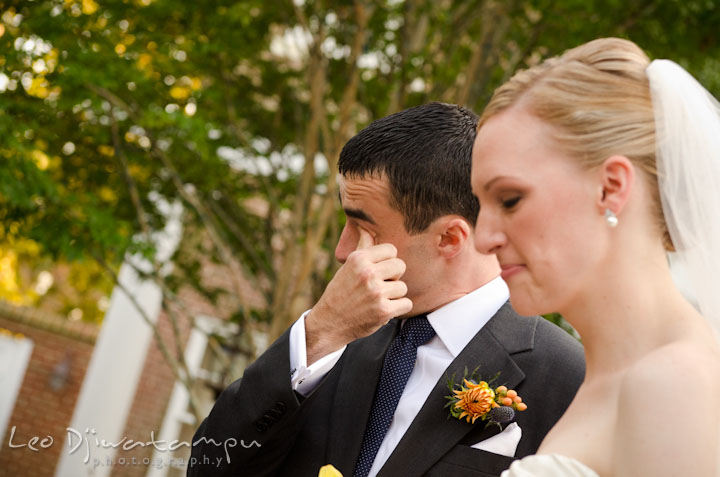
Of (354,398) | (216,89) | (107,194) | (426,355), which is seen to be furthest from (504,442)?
(107,194)

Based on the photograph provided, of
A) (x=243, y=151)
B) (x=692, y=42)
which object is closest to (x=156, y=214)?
(x=243, y=151)

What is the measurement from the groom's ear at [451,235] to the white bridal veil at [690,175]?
92 centimetres

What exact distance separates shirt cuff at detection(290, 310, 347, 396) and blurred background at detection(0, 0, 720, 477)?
2808mm

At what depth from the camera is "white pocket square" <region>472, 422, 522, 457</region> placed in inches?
81.9

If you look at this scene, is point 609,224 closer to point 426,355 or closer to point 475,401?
point 475,401

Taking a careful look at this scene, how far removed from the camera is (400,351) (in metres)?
2.48

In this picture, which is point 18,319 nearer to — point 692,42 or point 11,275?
point 11,275

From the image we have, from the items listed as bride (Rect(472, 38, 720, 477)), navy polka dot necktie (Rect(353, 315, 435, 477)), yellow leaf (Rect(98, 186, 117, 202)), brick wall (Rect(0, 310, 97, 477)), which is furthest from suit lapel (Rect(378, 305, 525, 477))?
brick wall (Rect(0, 310, 97, 477))

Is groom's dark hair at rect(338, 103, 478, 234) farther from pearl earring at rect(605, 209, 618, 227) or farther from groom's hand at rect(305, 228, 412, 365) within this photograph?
pearl earring at rect(605, 209, 618, 227)

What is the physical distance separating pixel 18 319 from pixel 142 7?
6.23m

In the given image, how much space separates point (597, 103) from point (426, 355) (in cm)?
112

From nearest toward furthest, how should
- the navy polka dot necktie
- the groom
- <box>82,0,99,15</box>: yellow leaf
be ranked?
1. the groom
2. the navy polka dot necktie
3. <box>82,0,99,15</box>: yellow leaf

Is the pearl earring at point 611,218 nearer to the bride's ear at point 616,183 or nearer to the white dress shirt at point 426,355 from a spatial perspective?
the bride's ear at point 616,183

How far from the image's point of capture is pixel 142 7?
5543 millimetres
